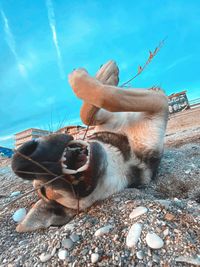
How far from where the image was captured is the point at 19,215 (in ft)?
8.08

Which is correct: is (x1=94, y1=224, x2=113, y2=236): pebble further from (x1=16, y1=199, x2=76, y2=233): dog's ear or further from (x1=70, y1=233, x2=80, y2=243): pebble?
(x1=16, y1=199, x2=76, y2=233): dog's ear

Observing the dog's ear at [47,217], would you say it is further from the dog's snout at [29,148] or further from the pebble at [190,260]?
the pebble at [190,260]

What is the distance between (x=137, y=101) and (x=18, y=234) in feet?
5.25

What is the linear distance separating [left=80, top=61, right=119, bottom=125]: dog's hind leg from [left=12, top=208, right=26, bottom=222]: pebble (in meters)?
1.18

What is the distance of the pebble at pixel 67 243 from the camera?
4.94 ft

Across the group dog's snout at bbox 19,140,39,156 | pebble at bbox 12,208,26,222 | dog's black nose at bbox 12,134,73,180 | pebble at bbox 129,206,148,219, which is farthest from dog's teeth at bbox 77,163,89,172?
pebble at bbox 12,208,26,222

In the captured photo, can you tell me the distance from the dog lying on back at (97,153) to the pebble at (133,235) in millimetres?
468

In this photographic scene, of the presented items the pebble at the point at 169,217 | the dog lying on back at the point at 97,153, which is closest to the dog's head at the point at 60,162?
the dog lying on back at the point at 97,153

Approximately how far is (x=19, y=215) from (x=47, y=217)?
48 centimetres

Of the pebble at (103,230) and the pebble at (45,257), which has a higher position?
the pebble at (103,230)

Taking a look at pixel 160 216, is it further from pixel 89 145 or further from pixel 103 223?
pixel 89 145

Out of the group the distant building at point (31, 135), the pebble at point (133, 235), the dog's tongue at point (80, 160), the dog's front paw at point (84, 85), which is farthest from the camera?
the distant building at point (31, 135)

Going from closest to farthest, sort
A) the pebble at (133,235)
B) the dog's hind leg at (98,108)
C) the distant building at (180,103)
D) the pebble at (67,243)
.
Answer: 1. the pebble at (133,235)
2. the pebble at (67,243)
3. the dog's hind leg at (98,108)
4. the distant building at (180,103)

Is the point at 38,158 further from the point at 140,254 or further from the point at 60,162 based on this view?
the point at 140,254
